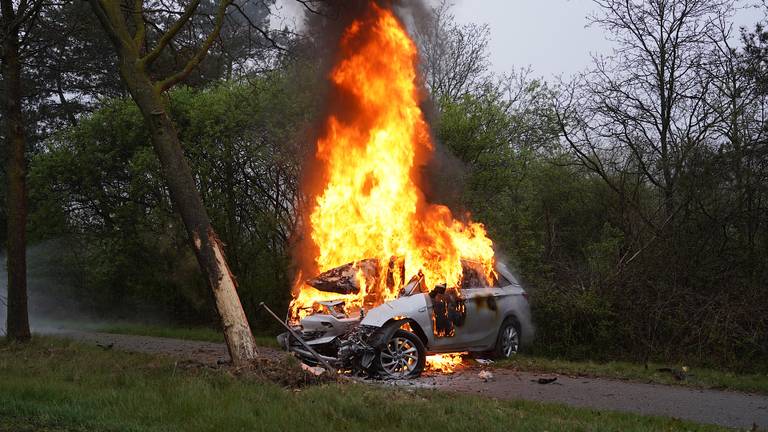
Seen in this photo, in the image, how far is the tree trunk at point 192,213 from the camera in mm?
9953

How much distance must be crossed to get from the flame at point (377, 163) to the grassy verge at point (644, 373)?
1.67 metres

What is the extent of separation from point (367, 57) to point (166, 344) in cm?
780

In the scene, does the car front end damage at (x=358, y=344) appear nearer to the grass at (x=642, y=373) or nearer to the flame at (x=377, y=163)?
the flame at (x=377, y=163)

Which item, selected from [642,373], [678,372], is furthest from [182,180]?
[678,372]

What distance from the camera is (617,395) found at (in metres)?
9.12

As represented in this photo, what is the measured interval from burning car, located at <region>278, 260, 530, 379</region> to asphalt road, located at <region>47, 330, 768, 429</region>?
47 centimetres

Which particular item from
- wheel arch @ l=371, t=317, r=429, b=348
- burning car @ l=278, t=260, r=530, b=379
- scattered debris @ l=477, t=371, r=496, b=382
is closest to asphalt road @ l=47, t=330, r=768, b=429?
scattered debris @ l=477, t=371, r=496, b=382

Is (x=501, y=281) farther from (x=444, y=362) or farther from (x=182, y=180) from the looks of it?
(x=182, y=180)

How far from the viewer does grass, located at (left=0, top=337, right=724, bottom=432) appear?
21.6ft

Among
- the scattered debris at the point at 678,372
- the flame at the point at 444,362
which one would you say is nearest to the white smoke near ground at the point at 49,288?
the flame at the point at 444,362

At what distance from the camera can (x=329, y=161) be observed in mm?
14523

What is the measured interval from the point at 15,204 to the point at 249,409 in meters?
9.81

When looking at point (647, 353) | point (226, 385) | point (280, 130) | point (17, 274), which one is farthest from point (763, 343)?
point (17, 274)

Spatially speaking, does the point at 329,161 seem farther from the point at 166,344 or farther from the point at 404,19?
the point at 166,344
